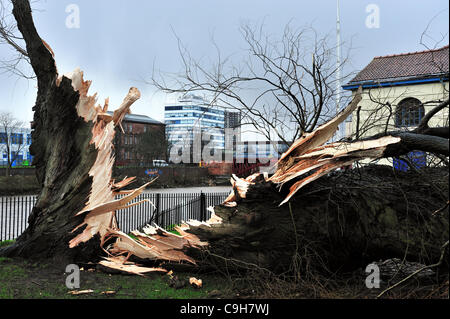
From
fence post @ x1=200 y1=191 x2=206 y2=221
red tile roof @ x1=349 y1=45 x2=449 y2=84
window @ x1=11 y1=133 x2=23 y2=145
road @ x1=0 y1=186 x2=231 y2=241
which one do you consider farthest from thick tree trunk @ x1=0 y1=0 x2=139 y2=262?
window @ x1=11 y1=133 x2=23 y2=145

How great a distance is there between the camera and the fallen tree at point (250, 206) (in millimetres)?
Answer: 5105

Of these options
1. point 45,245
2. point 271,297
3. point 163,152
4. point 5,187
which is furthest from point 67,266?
point 163,152

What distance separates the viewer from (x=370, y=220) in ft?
17.4

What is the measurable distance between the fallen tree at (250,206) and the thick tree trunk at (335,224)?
15 millimetres

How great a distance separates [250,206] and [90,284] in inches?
107

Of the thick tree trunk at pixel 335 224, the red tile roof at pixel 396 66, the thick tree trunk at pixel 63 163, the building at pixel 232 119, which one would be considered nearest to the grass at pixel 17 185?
the thick tree trunk at pixel 63 163

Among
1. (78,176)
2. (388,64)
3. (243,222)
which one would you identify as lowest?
(243,222)

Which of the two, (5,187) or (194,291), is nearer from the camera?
(194,291)

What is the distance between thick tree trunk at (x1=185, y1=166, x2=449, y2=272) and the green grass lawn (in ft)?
2.37

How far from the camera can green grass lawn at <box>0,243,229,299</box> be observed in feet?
16.8

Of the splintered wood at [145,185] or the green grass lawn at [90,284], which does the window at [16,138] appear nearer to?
the splintered wood at [145,185]

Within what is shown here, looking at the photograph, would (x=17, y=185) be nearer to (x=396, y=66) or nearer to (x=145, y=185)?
(x=145, y=185)
